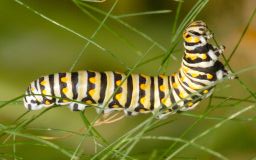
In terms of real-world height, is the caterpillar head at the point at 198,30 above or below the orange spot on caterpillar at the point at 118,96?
above

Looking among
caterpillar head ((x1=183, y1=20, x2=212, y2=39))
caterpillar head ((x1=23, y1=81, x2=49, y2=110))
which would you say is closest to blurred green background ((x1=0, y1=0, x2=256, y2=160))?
caterpillar head ((x1=23, y1=81, x2=49, y2=110))

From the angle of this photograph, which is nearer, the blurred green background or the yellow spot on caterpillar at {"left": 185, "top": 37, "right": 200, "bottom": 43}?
the yellow spot on caterpillar at {"left": 185, "top": 37, "right": 200, "bottom": 43}

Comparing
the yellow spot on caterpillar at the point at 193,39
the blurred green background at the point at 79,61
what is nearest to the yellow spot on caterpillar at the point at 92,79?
the yellow spot on caterpillar at the point at 193,39

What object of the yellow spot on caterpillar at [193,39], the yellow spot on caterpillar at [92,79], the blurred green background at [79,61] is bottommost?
the yellow spot on caterpillar at [193,39]

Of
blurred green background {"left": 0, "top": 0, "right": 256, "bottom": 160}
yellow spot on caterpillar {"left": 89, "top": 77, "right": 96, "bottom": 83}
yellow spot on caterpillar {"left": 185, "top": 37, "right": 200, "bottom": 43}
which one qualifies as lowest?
yellow spot on caterpillar {"left": 185, "top": 37, "right": 200, "bottom": 43}

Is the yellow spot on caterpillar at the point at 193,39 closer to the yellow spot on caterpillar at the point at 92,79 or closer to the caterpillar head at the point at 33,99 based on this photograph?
the yellow spot on caterpillar at the point at 92,79

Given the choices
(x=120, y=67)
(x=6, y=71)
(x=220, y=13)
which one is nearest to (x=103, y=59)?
(x=120, y=67)

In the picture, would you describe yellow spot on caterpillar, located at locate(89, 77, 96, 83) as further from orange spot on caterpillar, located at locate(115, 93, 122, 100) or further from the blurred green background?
the blurred green background

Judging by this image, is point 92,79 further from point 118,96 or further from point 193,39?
point 193,39

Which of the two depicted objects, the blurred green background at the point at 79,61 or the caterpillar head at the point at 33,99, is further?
the blurred green background at the point at 79,61

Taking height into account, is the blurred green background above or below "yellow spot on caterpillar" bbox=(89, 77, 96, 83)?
above

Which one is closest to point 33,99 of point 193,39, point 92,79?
point 92,79
